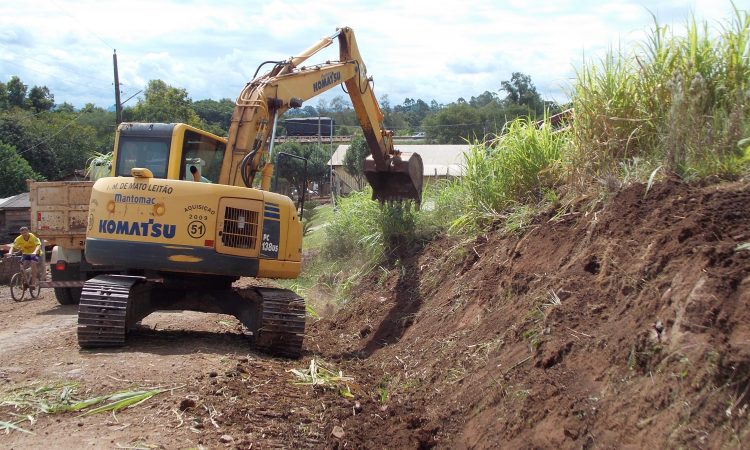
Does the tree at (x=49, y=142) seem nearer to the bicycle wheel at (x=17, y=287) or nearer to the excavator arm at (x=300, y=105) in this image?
the bicycle wheel at (x=17, y=287)

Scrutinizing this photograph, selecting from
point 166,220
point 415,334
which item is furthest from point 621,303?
point 166,220

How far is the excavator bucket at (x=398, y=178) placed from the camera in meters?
13.2

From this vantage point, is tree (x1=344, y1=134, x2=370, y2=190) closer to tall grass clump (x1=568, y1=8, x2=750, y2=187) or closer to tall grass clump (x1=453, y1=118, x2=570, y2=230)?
tall grass clump (x1=453, y1=118, x2=570, y2=230)

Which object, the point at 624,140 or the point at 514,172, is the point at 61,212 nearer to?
the point at 514,172

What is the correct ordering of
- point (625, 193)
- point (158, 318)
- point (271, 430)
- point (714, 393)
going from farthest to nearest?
point (158, 318) → point (625, 193) → point (271, 430) → point (714, 393)

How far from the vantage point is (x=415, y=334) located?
9.09m

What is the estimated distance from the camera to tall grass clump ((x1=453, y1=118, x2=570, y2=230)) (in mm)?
9688

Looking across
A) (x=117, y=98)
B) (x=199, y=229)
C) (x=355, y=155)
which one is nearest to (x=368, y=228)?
(x=199, y=229)

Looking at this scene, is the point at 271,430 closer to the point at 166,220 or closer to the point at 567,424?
the point at 567,424

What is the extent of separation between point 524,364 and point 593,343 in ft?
2.29

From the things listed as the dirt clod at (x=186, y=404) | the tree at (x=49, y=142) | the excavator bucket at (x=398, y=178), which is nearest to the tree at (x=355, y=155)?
the tree at (x=49, y=142)

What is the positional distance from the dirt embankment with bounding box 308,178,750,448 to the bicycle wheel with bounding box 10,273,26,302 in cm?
1073

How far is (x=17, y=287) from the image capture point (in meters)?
17.4

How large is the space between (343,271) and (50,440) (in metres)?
8.90
